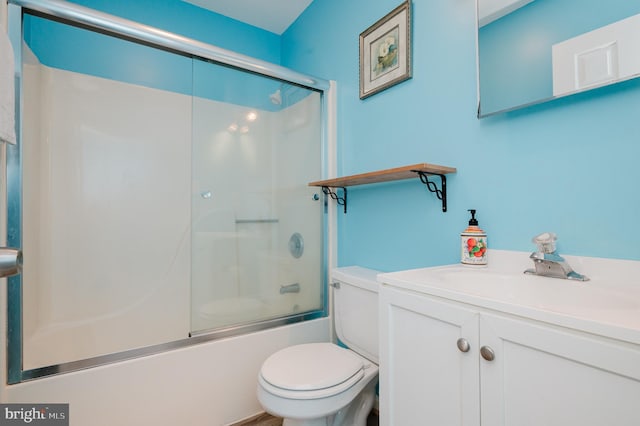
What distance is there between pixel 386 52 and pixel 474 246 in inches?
40.4

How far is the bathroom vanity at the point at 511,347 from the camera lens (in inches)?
20.2

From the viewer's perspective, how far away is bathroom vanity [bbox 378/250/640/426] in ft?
1.68

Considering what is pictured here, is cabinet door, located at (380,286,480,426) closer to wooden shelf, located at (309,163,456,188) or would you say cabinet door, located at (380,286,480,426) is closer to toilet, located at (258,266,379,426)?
toilet, located at (258,266,379,426)

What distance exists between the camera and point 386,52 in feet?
4.91

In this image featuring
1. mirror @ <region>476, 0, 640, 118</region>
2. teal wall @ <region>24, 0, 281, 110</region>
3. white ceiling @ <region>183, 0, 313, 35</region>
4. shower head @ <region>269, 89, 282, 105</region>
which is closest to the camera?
mirror @ <region>476, 0, 640, 118</region>

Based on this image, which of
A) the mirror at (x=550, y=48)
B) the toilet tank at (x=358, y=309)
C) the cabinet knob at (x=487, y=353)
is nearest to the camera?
the cabinet knob at (x=487, y=353)

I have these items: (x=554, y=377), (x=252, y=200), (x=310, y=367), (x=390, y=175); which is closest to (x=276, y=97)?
(x=252, y=200)

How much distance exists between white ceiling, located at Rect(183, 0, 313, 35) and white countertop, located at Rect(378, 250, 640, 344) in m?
2.10

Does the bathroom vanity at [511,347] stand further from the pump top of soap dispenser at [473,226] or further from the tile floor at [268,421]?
the tile floor at [268,421]

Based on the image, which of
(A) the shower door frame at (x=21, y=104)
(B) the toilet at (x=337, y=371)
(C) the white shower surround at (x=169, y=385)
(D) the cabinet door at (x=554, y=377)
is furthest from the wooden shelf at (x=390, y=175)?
(C) the white shower surround at (x=169, y=385)

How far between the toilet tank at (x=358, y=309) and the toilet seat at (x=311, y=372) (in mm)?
75

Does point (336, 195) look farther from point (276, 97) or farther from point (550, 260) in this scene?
point (550, 260)

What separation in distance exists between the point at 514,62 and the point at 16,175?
183 cm

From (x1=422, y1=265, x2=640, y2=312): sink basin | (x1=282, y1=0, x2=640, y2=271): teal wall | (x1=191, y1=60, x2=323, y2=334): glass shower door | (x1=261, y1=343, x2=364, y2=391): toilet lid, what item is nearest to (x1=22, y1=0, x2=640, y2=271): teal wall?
(x1=282, y1=0, x2=640, y2=271): teal wall
